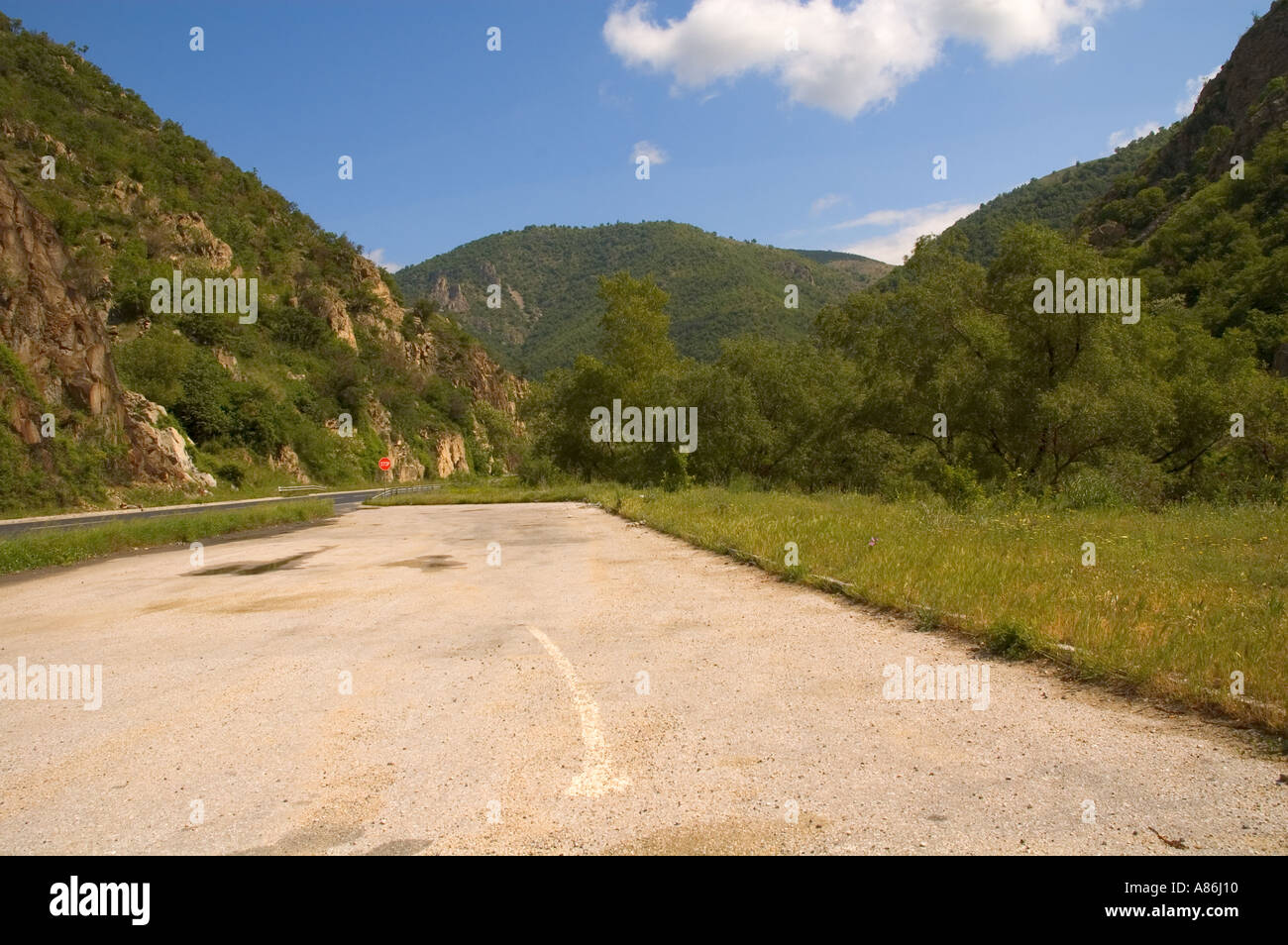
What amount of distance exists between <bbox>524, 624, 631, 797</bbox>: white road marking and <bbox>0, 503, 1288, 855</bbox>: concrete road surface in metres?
0.02

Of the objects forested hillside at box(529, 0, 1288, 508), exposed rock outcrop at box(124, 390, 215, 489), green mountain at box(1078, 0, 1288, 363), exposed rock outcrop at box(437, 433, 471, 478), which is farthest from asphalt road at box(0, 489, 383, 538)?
exposed rock outcrop at box(437, 433, 471, 478)

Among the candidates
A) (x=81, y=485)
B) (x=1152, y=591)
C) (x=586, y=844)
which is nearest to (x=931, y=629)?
(x=1152, y=591)

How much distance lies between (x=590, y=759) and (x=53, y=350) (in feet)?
139

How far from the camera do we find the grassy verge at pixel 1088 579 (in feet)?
18.5

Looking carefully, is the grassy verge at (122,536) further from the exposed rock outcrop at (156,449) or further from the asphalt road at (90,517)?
the exposed rock outcrop at (156,449)

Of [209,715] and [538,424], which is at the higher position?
[538,424]

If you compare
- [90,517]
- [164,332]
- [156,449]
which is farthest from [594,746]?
[164,332]

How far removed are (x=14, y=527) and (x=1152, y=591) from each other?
96.1 ft

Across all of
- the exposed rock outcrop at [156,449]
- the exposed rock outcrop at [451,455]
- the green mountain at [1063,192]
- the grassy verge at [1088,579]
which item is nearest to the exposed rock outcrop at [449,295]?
the exposed rock outcrop at [451,455]

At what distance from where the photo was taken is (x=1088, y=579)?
8555mm

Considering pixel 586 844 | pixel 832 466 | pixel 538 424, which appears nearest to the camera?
pixel 586 844

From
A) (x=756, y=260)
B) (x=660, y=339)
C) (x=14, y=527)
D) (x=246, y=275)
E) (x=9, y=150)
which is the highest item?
(x=756, y=260)

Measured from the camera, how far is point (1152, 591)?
25.7ft

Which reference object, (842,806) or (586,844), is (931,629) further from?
(586,844)
